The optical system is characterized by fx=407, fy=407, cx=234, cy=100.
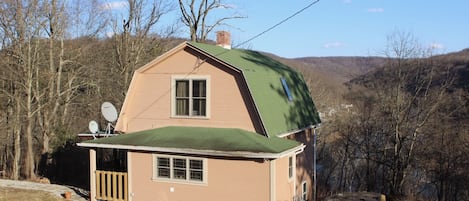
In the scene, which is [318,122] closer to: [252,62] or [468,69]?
[252,62]

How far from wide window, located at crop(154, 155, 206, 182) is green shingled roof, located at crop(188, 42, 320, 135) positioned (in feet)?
8.01

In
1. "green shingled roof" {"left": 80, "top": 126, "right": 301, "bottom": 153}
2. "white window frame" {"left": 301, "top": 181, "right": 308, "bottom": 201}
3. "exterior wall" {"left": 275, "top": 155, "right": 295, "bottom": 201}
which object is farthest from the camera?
"white window frame" {"left": 301, "top": 181, "right": 308, "bottom": 201}

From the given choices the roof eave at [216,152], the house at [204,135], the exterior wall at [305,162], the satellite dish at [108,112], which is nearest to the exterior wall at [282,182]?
the house at [204,135]

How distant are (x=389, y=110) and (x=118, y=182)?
2152 centimetres

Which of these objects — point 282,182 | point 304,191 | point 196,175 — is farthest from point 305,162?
point 196,175

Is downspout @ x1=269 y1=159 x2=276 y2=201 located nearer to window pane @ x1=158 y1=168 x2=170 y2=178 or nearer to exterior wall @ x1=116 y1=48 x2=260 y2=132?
exterior wall @ x1=116 y1=48 x2=260 y2=132

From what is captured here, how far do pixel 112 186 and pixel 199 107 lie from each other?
4051mm

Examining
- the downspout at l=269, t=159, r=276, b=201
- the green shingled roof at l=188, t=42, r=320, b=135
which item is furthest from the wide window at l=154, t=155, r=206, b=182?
the green shingled roof at l=188, t=42, r=320, b=135

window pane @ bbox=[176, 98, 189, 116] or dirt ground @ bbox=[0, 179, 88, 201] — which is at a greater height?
window pane @ bbox=[176, 98, 189, 116]

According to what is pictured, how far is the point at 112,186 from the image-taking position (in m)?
14.0

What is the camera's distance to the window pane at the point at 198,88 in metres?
13.8

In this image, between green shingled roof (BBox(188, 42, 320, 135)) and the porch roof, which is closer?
the porch roof

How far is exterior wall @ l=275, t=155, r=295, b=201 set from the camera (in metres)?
12.7

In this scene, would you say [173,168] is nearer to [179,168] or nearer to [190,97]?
[179,168]
